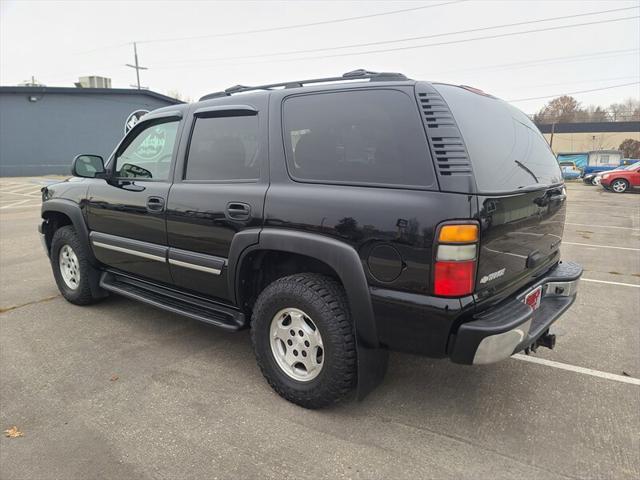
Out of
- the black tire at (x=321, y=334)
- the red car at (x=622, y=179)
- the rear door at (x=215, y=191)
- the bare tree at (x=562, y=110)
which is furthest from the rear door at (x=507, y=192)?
the bare tree at (x=562, y=110)

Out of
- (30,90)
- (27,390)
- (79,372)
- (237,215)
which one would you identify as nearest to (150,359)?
(79,372)

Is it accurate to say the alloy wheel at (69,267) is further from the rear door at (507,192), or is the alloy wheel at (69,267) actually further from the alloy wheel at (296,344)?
the rear door at (507,192)

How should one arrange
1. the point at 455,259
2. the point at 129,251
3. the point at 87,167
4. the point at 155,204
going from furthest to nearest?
the point at 87,167 → the point at 129,251 → the point at 155,204 → the point at 455,259

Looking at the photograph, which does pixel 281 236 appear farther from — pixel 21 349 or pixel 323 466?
pixel 21 349

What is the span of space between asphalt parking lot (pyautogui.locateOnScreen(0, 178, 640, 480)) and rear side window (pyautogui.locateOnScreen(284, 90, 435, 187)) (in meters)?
1.44

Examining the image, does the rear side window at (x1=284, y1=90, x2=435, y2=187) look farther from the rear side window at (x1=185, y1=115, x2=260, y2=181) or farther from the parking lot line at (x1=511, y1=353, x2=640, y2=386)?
the parking lot line at (x1=511, y1=353, x2=640, y2=386)

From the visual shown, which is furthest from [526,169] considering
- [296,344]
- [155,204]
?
[155,204]

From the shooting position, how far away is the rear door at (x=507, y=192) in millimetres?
2316

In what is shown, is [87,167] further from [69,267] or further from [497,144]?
[497,144]

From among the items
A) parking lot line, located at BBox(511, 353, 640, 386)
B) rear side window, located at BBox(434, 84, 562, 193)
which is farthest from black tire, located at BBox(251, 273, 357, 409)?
parking lot line, located at BBox(511, 353, 640, 386)

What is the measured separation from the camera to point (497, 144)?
259cm

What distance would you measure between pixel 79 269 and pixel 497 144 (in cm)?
397

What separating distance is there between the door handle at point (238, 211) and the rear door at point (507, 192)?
137cm

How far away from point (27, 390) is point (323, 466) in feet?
6.95
